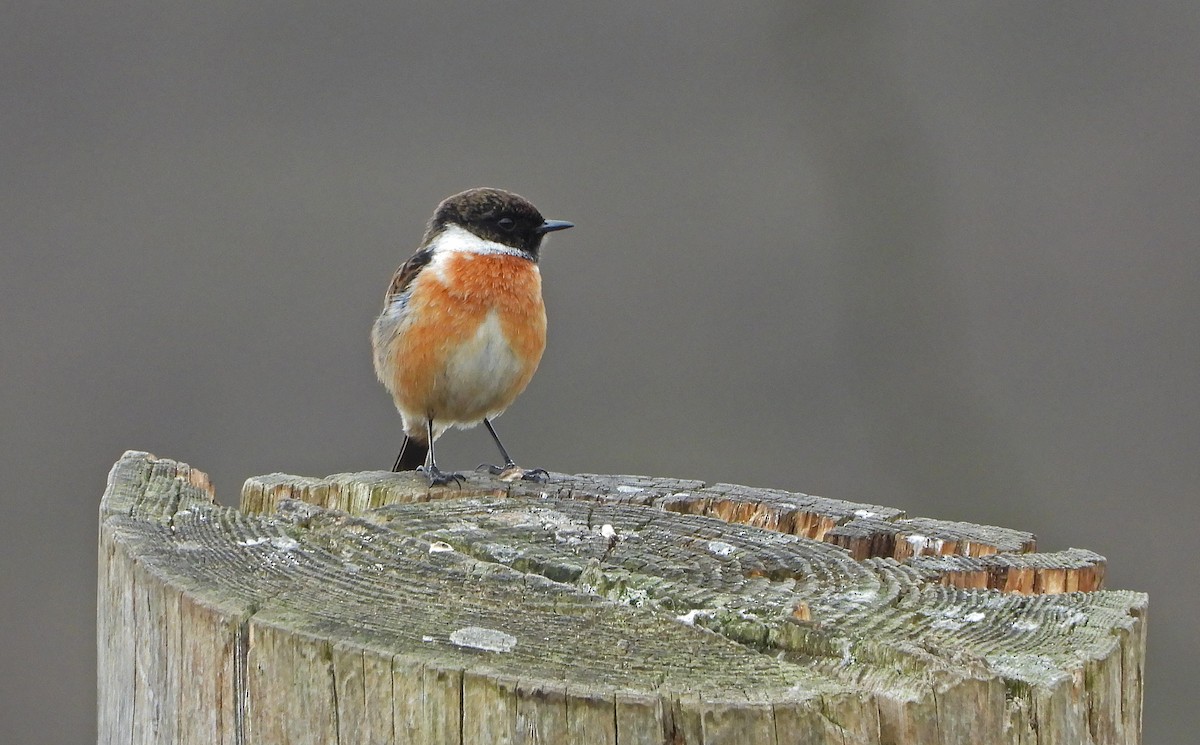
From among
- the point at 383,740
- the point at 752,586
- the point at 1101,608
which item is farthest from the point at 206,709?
the point at 1101,608

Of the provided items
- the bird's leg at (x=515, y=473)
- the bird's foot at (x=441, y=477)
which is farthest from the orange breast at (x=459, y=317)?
the bird's foot at (x=441, y=477)

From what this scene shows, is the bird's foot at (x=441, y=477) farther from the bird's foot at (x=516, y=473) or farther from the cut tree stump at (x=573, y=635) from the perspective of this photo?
the cut tree stump at (x=573, y=635)

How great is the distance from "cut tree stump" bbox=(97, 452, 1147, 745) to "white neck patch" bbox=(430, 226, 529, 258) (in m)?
1.88

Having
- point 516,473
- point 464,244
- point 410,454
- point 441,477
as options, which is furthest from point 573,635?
point 410,454

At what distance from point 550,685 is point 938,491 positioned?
3.55 m

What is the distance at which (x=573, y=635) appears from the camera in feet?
6.31

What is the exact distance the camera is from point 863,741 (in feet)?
5.63

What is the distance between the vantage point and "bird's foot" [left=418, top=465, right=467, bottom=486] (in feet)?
12.3

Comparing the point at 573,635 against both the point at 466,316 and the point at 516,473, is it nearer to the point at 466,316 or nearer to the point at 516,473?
the point at 516,473

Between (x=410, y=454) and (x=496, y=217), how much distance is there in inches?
44.2

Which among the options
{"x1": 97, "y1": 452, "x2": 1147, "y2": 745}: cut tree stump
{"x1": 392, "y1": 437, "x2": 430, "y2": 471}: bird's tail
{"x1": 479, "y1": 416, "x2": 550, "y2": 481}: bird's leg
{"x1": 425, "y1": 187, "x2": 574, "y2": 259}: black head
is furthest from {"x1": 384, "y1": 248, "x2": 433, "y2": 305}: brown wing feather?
{"x1": 97, "y1": 452, "x2": 1147, "y2": 745}: cut tree stump

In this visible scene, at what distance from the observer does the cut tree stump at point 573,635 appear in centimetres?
173

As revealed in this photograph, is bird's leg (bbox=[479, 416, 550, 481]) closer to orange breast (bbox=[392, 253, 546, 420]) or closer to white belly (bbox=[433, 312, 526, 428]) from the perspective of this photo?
white belly (bbox=[433, 312, 526, 428])

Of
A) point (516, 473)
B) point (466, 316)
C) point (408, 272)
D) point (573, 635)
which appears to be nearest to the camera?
point (573, 635)
